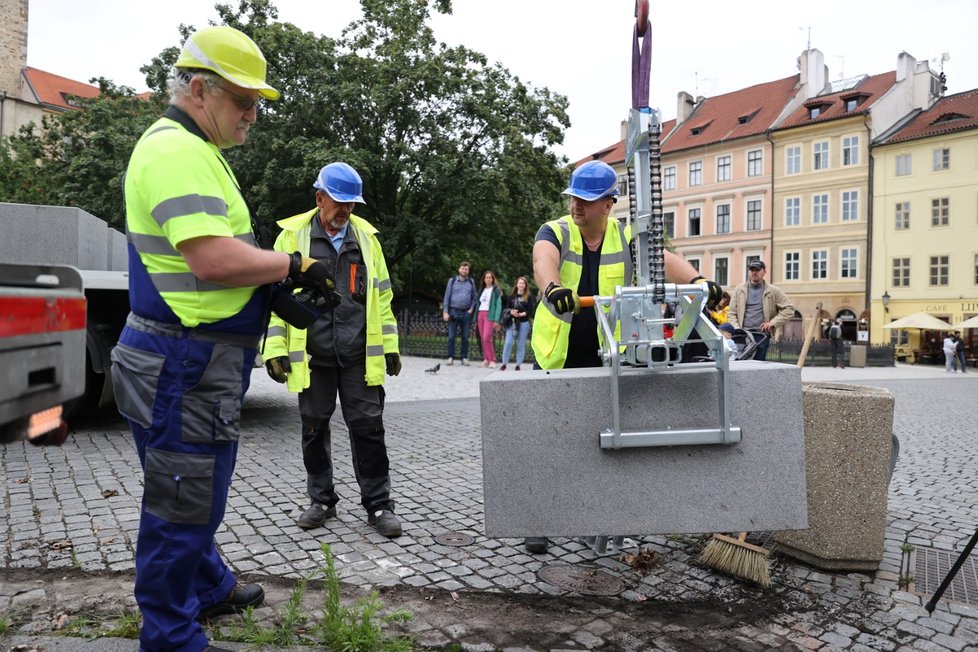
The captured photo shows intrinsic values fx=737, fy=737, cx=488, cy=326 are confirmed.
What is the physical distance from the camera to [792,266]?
44.9 meters

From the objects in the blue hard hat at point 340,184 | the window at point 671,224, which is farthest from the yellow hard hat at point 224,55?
the window at point 671,224

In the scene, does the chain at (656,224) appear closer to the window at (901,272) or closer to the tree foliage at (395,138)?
the tree foliage at (395,138)

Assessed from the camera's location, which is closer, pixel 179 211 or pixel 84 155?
pixel 179 211

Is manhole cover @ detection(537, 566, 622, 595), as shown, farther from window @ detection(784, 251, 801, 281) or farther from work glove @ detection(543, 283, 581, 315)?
window @ detection(784, 251, 801, 281)

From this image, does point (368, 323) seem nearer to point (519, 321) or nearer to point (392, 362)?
point (392, 362)

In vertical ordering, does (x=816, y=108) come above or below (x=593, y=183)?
above

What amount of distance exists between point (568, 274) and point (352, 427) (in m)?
1.45

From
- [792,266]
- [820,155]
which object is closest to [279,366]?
[792,266]

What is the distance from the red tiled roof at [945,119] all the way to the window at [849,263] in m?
6.31

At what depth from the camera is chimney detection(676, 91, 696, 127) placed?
53.8 m

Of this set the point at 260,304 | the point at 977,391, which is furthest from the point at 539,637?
the point at 977,391

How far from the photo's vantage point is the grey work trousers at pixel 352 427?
13.2 ft

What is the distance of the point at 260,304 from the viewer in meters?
2.51

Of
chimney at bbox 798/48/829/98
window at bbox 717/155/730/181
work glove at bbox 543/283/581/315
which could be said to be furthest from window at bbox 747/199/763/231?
work glove at bbox 543/283/581/315
